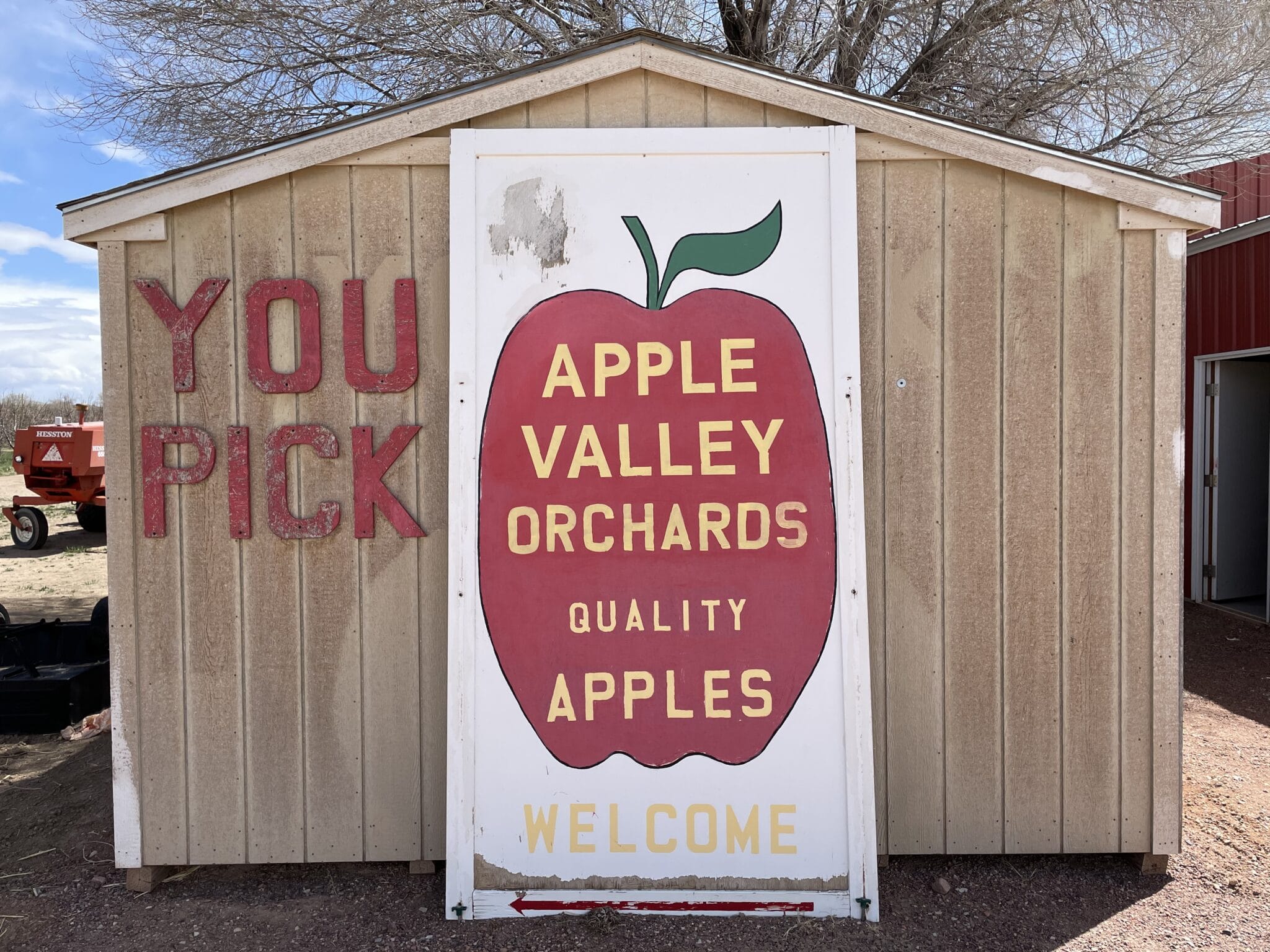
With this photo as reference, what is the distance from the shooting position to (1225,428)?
805 centimetres

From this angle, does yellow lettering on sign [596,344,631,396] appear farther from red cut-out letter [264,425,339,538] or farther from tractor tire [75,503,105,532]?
tractor tire [75,503,105,532]

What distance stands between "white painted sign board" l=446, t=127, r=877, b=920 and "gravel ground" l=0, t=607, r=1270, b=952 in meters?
0.25

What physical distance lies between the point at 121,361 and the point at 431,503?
1237 mm

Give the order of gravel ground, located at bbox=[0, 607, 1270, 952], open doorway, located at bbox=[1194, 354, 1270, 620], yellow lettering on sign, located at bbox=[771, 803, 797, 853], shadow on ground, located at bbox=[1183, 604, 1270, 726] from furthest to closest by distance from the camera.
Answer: open doorway, located at bbox=[1194, 354, 1270, 620] < shadow on ground, located at bbox=[1183, 604, 1270, 726] < yellow lettering on sign, located at bbox=[771, 803, 797, 853] < gravel ground, located at bbox=[0, 607, 1270, 952]

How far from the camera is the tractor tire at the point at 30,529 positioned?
38.2 ft

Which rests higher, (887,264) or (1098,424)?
(887,264)

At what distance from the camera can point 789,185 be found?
3072 mm

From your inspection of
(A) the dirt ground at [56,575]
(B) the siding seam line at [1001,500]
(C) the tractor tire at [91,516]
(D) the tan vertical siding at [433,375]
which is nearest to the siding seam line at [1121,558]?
(B) the siding seam line at [1001,500]

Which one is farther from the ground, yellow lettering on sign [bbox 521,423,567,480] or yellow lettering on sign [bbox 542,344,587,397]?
yellow lettering on sign [bbox 542,344,587,397]

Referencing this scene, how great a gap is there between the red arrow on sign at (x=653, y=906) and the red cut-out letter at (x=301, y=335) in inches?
78.7

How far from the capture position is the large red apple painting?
3041mm

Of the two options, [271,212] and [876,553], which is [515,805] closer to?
[876,553]

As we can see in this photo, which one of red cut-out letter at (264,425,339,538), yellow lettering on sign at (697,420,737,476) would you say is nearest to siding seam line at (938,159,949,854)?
yellow lettering on sign at (697,420,737,476)

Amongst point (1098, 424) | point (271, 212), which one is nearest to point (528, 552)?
point (271, 212)
